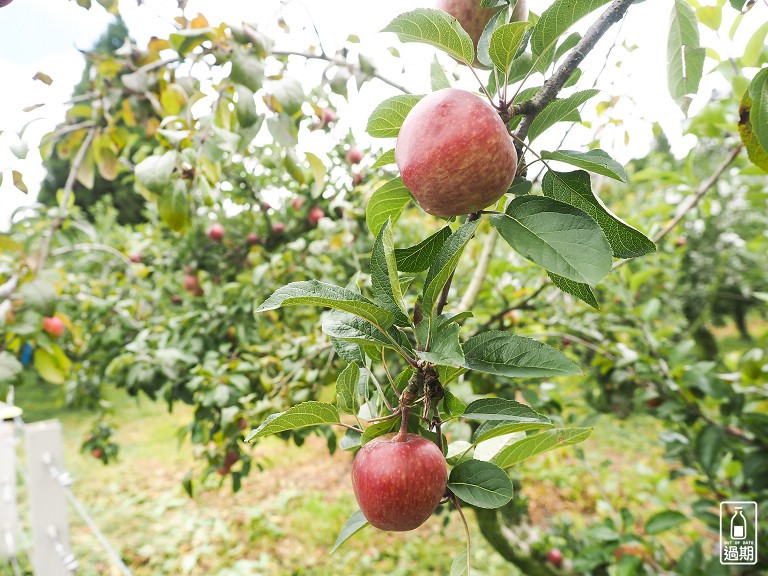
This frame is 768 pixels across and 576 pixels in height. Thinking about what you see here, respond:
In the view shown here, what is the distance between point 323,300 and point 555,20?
260mm

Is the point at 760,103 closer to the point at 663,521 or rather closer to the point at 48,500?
the point at 663,521

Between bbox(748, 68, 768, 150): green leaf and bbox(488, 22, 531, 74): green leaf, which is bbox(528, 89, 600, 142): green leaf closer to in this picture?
bbox(488, 22, 531, 74): green leaf

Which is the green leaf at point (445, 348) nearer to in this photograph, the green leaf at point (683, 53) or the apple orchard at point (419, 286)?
the apple orchard at point (419, 286)

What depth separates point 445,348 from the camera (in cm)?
32

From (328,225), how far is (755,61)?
3.38 ft

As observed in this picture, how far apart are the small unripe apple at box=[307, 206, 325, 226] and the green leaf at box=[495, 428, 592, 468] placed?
144 centimetres

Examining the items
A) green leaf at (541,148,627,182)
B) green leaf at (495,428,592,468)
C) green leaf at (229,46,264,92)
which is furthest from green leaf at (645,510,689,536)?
green leaf at (229,46,264,92)

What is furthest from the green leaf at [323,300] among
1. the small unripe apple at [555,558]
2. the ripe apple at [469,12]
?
the small unripe apple at [555,558]

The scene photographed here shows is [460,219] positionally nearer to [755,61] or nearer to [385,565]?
[755,61]

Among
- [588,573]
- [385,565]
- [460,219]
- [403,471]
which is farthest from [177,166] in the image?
[385,565]

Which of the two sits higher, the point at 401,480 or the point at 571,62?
the point at 571,62

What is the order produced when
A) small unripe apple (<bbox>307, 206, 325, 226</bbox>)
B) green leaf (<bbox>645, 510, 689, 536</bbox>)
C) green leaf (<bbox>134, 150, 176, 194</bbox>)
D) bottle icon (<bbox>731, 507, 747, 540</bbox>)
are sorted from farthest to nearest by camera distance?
1. small unripe apple (<bbox>307, 206, 325, 226</bbox>)
2. green leaf (<bbox>645, 510, 689, 536</bbox>)
3. bottle icon (<bbox>731, 507, 747, 540</bbox>)
4. green leaf (<bbox>134, 150, 176, 194</bbox>)

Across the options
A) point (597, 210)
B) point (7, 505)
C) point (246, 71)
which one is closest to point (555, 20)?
point (597, 210)

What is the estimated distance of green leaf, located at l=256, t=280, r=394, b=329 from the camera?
0.99 feet
